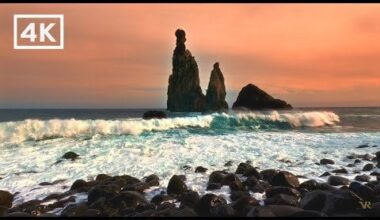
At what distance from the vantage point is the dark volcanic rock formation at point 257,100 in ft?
192

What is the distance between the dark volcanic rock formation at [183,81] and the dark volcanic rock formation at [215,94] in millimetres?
1108

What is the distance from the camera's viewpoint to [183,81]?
2483 inches

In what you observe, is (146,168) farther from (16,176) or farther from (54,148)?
(54,148)

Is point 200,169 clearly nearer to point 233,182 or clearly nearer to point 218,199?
point 233,182

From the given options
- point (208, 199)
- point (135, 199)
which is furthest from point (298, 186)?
point (135, 199)

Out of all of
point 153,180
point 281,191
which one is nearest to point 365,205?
point 281,191

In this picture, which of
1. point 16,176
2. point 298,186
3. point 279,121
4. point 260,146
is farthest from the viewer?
point 279,121

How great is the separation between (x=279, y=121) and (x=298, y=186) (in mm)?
19455

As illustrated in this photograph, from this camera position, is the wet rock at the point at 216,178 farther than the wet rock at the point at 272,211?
Yes

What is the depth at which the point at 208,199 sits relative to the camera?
7941 mm

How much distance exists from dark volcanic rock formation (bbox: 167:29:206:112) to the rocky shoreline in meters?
51.4

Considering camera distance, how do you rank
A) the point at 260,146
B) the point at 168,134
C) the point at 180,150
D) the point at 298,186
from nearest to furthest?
1. the point at 298,186
2. the point at 180,150
3. the point at 260,146
4. the point at 168,134

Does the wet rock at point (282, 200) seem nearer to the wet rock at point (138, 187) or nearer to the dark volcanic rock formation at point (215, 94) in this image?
the wet rock at point (138, 187)

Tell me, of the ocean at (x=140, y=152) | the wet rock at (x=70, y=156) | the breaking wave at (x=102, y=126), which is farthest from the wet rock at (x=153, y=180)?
the breaking wave at (x=102, y=126)
